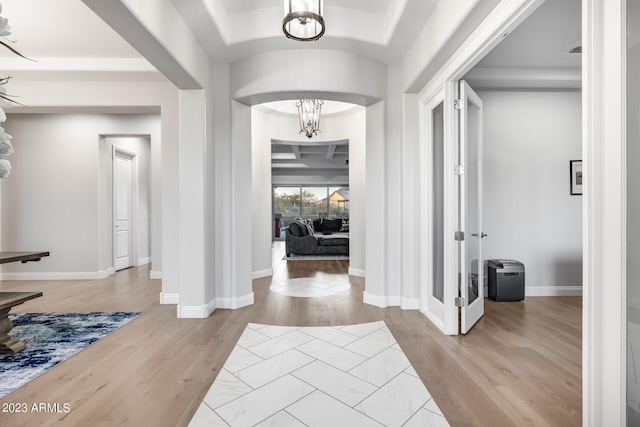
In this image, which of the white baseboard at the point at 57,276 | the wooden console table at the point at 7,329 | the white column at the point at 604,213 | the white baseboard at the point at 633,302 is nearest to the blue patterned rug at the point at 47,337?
the wooden console table at the point at 7,329

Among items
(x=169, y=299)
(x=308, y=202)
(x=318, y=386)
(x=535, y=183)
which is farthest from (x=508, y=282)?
(x=308, y=202)

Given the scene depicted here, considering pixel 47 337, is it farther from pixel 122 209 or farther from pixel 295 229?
pixel 295 229

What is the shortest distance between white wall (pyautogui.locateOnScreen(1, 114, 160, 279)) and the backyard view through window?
8276mm

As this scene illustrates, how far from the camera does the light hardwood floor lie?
1.94m

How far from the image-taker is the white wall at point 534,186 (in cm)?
452

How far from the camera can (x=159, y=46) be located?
8.66ft

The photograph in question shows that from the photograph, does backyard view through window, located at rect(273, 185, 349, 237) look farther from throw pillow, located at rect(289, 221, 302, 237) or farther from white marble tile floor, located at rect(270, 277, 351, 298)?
white marble tile floor, located at rect(270, 277, 351, 298)

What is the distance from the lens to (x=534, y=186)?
179 inches

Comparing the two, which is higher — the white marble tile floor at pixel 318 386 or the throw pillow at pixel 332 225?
the throw pillow at pixel 332 225

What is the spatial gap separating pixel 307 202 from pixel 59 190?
9.05 metres

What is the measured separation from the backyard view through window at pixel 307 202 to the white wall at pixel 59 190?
326 inches

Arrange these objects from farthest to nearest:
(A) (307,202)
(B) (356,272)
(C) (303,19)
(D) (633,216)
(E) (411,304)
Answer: (A) (307,202), (B) (356,272), (E) (411,304), (C) (303,19), (D) (633,216)

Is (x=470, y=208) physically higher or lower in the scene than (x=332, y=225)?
higher

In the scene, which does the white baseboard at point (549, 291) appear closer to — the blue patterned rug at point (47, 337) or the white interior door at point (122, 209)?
the blue patterned rug at point (47, 337)
